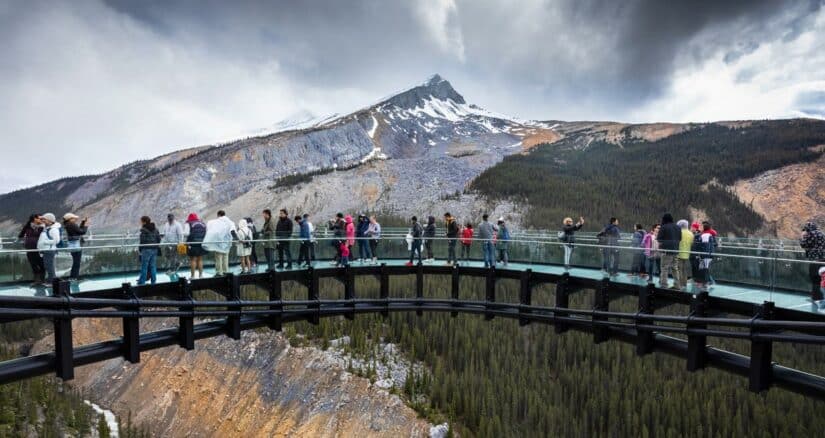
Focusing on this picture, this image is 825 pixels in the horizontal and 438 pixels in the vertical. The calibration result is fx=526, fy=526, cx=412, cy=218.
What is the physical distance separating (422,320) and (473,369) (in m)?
6.23

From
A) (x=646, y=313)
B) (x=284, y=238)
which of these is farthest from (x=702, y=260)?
(x=284, y=238)

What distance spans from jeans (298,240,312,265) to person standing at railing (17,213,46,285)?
8062mm

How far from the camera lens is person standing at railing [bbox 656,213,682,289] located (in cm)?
1436

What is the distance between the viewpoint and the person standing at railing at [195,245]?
50.2 ft

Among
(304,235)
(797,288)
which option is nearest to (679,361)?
(797,288)

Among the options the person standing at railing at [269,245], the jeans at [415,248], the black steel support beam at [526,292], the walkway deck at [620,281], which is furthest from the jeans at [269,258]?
the black steel support beam at [526,292]

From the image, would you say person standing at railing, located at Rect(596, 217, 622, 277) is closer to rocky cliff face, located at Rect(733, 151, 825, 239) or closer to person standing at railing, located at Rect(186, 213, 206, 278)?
person standing at railing, located at Rect(186, 213, 206, 278)

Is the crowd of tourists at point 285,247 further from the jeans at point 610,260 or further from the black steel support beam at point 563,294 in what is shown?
the black steel support beam at point 563,294

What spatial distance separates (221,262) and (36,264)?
491 cm

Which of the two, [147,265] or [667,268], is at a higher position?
[147,265]

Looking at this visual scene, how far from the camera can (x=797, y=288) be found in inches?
468

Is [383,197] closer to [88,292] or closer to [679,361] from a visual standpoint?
[679,361]

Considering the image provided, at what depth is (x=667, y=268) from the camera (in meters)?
14.6

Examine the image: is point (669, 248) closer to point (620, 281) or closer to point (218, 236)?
point (620, 281)
